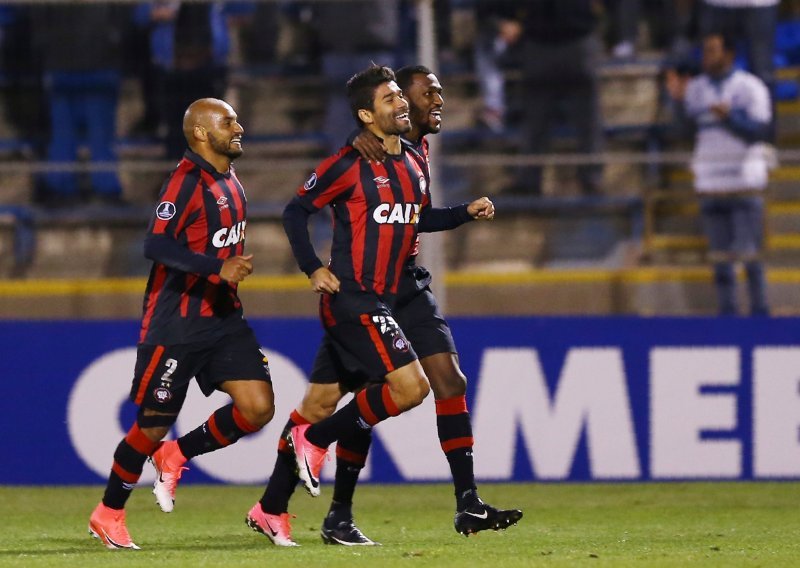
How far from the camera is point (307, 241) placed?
20.2ft

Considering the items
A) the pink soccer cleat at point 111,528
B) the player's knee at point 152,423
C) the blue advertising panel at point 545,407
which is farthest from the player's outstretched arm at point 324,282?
the blue advertising panel at point 545,407

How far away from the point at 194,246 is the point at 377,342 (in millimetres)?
831

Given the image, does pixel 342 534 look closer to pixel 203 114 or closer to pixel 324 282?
pixel 324 282

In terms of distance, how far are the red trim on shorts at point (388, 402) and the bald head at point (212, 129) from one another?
3.75 feet

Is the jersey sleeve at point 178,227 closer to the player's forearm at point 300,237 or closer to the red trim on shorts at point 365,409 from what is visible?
the player's forearm at point 300,237

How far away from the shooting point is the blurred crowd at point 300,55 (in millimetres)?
9938

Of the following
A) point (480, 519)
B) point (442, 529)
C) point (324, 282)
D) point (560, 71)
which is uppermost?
point (560, 71)

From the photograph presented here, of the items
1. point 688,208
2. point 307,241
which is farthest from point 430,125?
point 688,208

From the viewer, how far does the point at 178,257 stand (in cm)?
602

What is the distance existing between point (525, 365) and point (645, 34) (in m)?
2.66

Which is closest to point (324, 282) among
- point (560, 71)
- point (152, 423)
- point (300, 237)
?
point (300, 237)

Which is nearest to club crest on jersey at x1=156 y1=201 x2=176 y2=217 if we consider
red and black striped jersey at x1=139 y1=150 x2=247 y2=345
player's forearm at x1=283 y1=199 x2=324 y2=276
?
red and black striped jersey at x1=139 y1=150 x2=247 y2=345

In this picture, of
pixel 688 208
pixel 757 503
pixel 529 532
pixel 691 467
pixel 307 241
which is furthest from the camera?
pixel 688 208

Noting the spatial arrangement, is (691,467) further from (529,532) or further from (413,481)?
(529,532)
